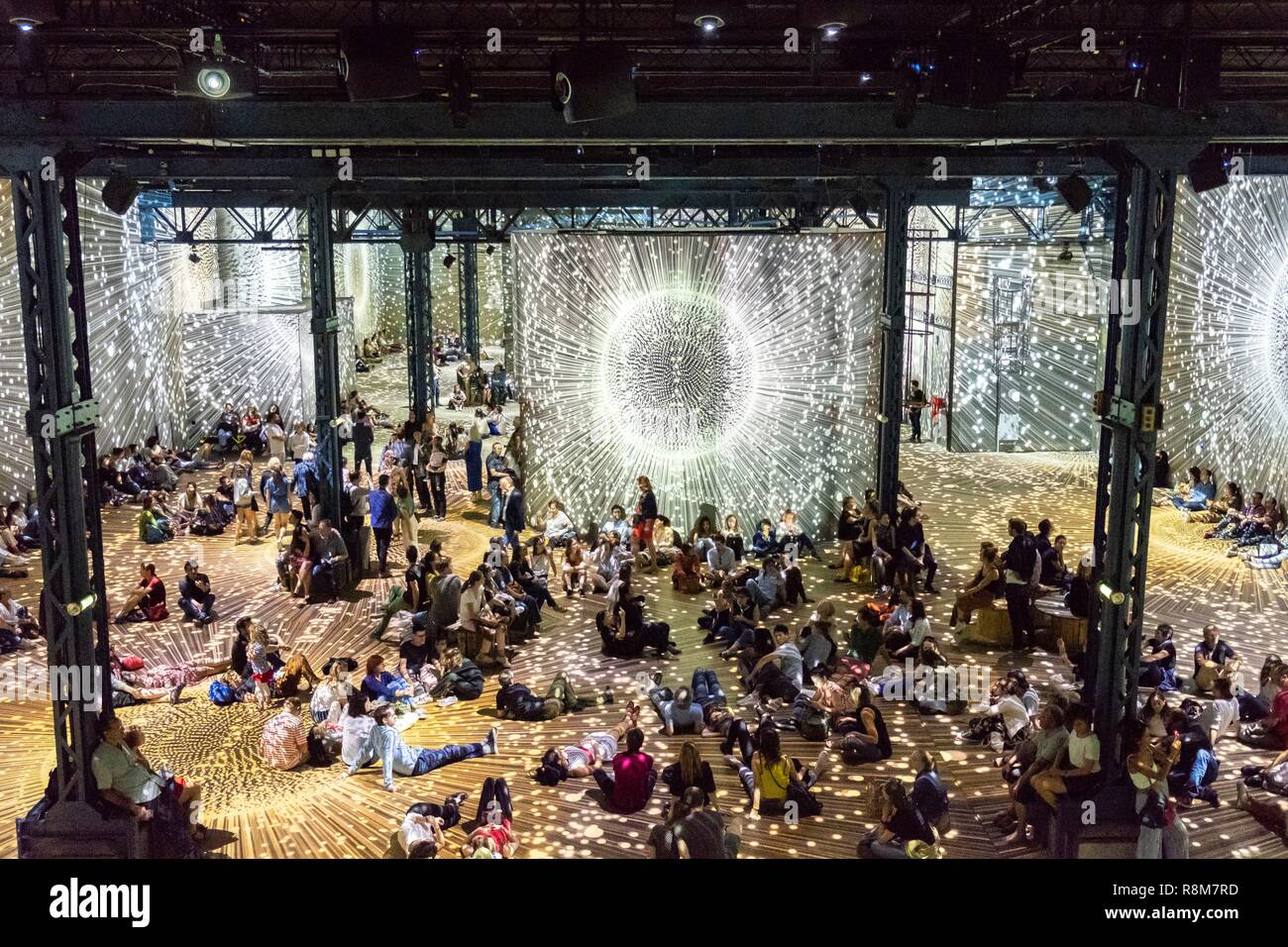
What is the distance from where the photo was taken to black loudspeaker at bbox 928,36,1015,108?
7.41 m

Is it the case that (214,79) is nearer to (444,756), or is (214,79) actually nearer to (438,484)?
(444,756)

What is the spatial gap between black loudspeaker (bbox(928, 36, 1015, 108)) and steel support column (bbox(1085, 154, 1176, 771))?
3.46 feet

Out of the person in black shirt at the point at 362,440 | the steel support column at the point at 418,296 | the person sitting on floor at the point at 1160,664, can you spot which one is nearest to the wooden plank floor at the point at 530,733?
the person sitting on floor at the point at 1160,664

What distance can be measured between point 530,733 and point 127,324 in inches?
540

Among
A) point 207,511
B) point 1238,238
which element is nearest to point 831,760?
point 207,511

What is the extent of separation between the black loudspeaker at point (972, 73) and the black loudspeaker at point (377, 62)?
3265mm

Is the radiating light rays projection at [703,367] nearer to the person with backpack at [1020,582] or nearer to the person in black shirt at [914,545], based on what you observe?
the person in black shirt at [914,545]

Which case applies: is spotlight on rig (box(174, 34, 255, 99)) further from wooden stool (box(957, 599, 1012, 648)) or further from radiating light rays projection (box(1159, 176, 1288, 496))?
radiating light rays projection (box(1159, 176, 1288, 496))

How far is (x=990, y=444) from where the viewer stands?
22.2 m

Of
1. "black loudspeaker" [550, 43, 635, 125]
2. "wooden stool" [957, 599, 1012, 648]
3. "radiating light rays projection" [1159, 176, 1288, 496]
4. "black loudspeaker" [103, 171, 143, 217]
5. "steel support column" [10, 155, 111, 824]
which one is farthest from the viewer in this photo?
"radiating light rays projection" [1159, 176, 1288, 496]

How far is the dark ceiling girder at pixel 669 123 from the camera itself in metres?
7.64

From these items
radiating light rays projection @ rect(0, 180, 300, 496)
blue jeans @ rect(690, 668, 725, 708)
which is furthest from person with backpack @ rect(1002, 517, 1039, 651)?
Result: radiating light rays projection @ rect(0, 180, 300, 496)

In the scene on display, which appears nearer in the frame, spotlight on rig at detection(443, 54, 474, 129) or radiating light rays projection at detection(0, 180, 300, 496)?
spotlight on rig at detection(443, 54, 474, 129)
